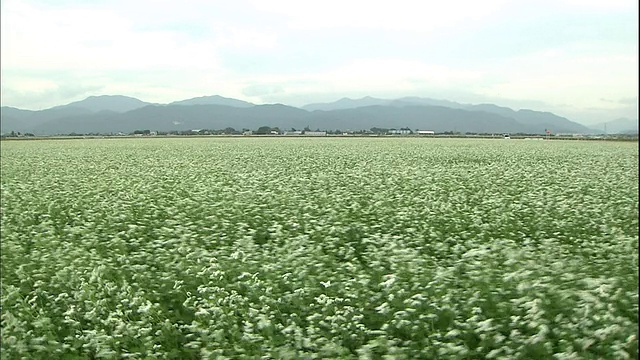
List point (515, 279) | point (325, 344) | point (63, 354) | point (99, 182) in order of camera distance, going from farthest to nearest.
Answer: point (99, 182), point (515, 279), point (63, 354), point (325, 344)

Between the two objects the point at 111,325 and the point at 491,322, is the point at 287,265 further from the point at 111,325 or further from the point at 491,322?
the point at 491,322

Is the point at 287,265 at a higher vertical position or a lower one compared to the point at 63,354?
A: higher

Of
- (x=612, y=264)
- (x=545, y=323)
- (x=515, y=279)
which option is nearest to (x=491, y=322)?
(x=545, y=323)

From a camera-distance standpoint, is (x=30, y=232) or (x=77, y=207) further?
(x=77, y=207)

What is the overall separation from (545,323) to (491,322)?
2.35 ft

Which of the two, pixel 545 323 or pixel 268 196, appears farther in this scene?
pixel 268 196

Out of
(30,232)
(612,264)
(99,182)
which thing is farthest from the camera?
(99,182)

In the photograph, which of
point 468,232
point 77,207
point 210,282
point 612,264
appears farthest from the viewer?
point 77,207

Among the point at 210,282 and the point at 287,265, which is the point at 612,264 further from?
the point at 210,282

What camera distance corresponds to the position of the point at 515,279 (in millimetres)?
9383

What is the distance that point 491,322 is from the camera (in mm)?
7816

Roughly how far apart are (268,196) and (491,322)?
15.2 meters

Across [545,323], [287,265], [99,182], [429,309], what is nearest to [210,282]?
[287,265]

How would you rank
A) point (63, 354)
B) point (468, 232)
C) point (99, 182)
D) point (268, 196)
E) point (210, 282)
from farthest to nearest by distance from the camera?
point (99, 182) → point (268, 196) → point (468, 232) → point (210, 282) → point (63, 354)
